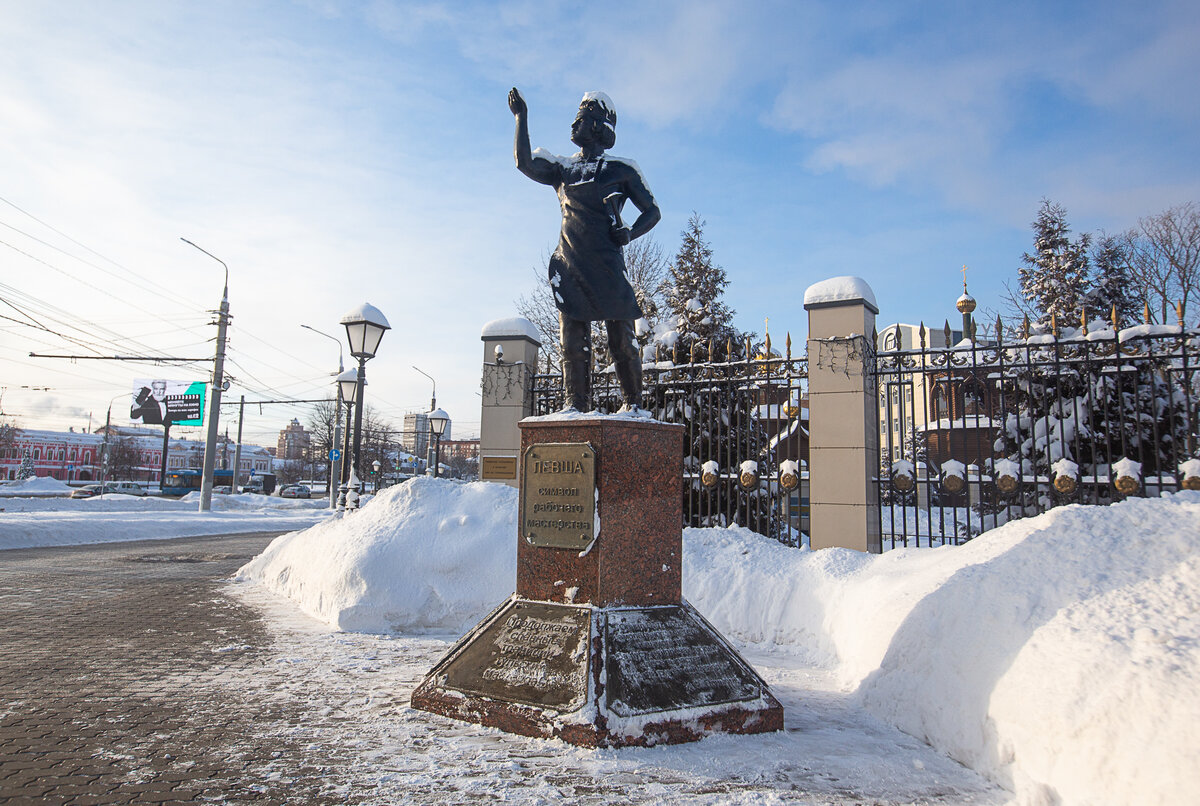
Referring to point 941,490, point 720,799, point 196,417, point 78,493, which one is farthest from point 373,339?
point 78,493

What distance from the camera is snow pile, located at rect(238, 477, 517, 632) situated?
6.62 metres

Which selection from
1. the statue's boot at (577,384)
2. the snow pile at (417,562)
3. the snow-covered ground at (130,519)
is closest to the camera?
the statue's boot at (577,384)

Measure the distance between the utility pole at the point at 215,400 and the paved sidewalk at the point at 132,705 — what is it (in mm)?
16505

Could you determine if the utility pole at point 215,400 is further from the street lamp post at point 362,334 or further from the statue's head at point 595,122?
the statue's head at point 595,122

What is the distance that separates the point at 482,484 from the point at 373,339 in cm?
381

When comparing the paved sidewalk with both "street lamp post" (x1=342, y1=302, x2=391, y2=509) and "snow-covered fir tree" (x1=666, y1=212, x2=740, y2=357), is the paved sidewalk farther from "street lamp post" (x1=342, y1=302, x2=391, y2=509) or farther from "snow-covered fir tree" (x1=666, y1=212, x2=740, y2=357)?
"snow-covered fir tree" (x1=666, y1=212, x2=740, y2=357)

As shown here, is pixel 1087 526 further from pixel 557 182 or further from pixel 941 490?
pixel 557 182

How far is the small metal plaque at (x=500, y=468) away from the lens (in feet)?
32.6

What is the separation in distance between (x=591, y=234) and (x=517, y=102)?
1.10m

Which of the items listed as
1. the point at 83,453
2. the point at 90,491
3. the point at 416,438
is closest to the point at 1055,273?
the point at 90,491

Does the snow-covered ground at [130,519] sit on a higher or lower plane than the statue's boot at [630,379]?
lower

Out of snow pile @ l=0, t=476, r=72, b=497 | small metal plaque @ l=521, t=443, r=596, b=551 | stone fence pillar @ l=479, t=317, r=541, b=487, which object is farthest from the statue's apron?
snow pile @ l=0, t=476, r=72, b=497

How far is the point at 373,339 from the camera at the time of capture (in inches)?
416

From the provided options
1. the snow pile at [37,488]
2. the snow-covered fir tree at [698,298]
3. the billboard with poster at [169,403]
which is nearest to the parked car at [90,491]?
the snow pile at [37,488]
